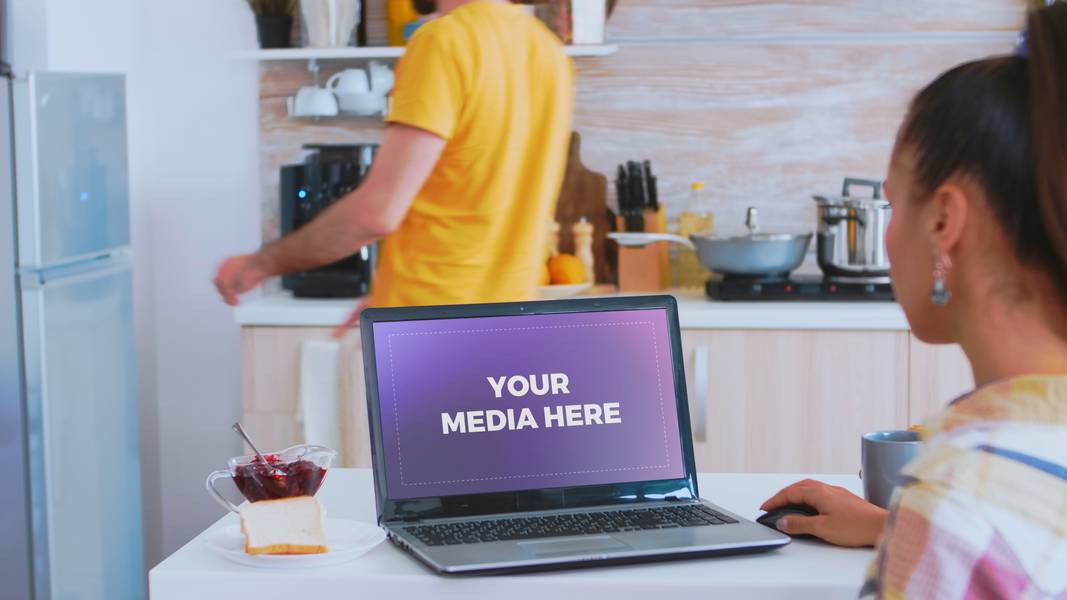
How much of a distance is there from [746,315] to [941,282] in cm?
217

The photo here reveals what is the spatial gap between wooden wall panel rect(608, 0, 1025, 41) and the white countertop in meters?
0.82

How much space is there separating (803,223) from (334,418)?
4.62 ft

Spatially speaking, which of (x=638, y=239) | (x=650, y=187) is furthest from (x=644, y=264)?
(x=650, y=187)

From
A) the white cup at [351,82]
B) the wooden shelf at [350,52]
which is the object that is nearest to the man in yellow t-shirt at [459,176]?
the wooden shelf at [350,52]

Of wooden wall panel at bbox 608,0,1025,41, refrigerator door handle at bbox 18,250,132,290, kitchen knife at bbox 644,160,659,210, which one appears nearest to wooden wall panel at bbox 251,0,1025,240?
wooden wall panel at bbox 608,0,1025,41

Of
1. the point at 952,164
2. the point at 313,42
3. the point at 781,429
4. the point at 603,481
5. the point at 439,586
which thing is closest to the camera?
the point at 952,164

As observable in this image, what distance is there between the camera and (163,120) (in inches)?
145

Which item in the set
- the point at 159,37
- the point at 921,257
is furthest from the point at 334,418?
the point at 921,257

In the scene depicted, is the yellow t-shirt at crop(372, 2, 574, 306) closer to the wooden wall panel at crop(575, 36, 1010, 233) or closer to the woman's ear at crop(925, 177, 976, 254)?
the woman's ear at crop(925, 177, 976, 254)

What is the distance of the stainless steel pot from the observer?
3.19 m

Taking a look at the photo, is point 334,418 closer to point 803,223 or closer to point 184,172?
point 184,172

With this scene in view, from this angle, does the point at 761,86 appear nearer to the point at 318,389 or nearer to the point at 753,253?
the point at 753,253

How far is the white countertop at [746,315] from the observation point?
3107mm

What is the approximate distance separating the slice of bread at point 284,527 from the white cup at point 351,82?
92.3 inches
